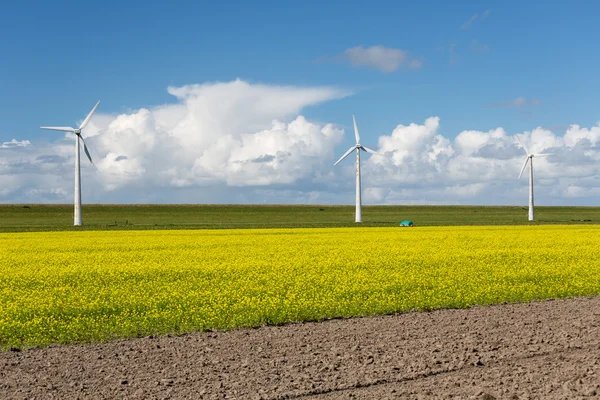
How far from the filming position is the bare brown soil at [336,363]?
1066 cm

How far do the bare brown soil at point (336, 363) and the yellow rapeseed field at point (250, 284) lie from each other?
160 centimetres

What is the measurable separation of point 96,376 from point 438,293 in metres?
11.7

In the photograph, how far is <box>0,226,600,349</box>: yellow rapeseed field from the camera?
658 inches

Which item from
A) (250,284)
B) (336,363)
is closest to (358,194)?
(250,284)

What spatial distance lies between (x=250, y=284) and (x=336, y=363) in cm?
1061

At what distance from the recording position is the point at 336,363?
1227 cm

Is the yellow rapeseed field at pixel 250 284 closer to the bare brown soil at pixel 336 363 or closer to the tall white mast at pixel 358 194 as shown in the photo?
the bare brown soil at pixel 336 363

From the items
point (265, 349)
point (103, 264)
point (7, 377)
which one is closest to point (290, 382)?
point (265, 349)

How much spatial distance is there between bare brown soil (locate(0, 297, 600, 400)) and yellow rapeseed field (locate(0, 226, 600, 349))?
160 cm

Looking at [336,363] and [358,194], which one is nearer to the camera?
[336,363]

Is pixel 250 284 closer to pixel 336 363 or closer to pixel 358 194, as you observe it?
pixel 336 363

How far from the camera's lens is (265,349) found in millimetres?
13570

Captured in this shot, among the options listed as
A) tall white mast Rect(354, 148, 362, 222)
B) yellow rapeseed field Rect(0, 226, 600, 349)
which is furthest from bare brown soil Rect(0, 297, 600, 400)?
tall white mast Rect(354, 148, 362, 222)

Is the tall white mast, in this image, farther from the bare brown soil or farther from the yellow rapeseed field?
the bare brown soil
